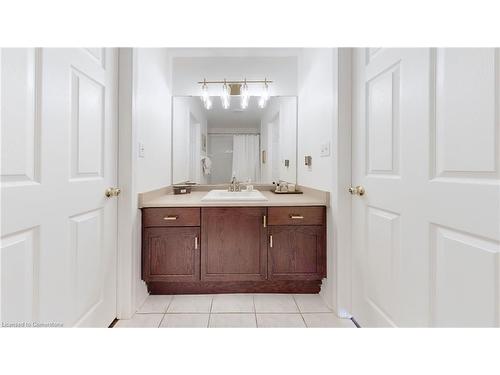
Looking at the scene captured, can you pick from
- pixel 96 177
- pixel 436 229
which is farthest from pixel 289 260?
pixel 96 177

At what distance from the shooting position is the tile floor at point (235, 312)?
1.69 metres

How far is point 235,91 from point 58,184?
1.87 meters

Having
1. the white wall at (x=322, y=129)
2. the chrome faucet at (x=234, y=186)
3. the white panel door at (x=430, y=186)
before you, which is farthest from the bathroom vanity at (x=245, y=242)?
the chrome faucet at (x=234, y=186)

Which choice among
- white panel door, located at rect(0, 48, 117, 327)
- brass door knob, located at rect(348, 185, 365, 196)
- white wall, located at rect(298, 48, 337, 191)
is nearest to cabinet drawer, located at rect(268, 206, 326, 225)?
white wall, located at rect(298, 48, 337, 191)

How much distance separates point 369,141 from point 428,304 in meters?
0.84

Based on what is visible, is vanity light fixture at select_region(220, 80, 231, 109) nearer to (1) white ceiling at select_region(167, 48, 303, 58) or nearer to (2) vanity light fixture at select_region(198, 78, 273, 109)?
(2) vanity light fixture at select_region(198, 78, 273, 109)

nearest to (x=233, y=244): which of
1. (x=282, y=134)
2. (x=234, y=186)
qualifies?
(x=234, y=186)

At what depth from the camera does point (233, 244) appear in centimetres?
195

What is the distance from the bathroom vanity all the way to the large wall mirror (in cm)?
76

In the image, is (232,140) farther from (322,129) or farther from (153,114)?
(322,129)

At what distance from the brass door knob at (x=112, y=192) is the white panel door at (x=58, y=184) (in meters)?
0.03

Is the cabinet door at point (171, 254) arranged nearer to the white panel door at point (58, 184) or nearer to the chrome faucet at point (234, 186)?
the white panel door at point (58, 184)

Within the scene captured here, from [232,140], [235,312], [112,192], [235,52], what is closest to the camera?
[112,192]

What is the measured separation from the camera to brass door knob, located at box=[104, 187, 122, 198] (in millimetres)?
1529
